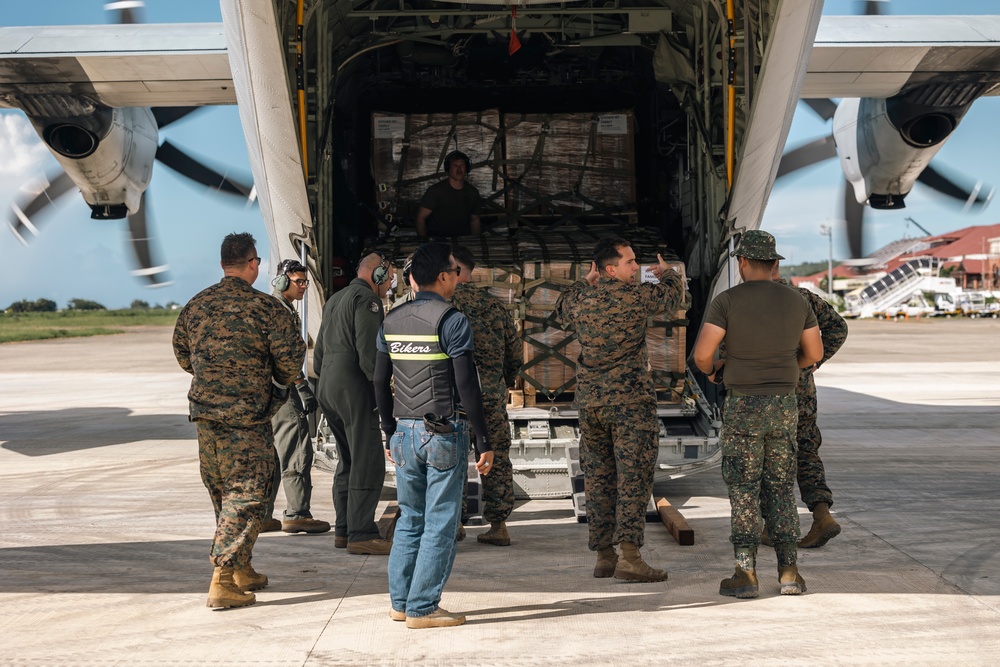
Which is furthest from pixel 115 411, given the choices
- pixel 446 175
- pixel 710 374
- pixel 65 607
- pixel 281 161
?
pixel 710 374

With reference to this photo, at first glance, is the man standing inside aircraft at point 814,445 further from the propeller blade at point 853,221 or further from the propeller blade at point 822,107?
the propeller blade at point 822,107

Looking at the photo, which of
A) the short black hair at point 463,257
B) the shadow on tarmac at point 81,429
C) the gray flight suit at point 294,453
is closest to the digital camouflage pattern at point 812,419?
the short black hair at point 463,257

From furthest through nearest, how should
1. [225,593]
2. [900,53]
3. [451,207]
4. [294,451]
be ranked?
[900,53] → [451,207] → [294,451] → [225,593]

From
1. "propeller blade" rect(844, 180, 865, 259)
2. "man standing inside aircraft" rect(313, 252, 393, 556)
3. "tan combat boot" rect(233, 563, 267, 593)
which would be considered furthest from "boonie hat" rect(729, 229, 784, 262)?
"propeller blade" rect(844, 180, 865, 259)

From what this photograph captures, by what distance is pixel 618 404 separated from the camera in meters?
5.05

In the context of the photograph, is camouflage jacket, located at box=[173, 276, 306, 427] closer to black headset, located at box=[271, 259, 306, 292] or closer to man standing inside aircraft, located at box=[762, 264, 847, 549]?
black headset, located at box=[271, 259, 306, 292]

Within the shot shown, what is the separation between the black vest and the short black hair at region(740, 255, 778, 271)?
1.55 meters

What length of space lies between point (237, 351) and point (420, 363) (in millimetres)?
969

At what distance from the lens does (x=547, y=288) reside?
24.3 ft

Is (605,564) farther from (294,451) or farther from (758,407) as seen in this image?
(294,451)

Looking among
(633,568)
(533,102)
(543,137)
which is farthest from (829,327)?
(533,102)

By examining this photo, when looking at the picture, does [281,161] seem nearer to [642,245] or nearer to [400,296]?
[400,296]

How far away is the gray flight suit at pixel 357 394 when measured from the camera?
569 centimetres

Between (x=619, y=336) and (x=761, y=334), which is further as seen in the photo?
(x=619, y=336)
